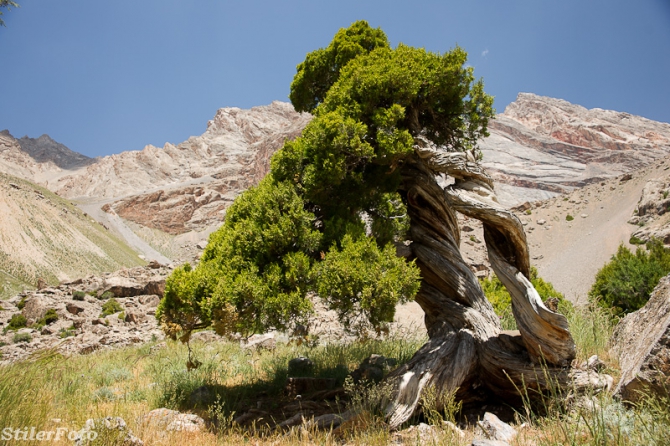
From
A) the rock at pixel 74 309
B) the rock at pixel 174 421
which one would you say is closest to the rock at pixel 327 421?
the rock at pixel 174 421

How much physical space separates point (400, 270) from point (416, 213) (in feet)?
6.72

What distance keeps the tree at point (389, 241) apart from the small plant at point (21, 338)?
1471 cm

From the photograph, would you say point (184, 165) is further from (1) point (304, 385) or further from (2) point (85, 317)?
(1) point (304, 385)

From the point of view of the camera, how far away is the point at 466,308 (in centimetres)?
580

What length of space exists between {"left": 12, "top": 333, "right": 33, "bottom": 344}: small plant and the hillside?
56.6 ft

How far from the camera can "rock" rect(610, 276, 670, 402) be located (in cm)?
379

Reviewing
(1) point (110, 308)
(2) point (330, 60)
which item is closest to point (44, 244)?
(1) point (110, 308)

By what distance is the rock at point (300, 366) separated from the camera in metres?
7.33

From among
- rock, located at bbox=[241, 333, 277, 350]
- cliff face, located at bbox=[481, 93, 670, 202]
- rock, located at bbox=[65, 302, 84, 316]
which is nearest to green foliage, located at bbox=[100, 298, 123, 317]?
rock, located at bbox=[65, 302, 84, 316]

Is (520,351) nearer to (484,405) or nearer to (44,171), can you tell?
(484,405)

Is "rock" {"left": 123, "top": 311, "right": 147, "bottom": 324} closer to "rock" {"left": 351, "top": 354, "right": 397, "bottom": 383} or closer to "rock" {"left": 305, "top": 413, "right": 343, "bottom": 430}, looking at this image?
"rock" {"left": 351, "top": 354, "right": 397, "bottom": 383}

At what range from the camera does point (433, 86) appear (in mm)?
5828

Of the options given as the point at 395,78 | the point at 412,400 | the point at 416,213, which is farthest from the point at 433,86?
the point at 412,400

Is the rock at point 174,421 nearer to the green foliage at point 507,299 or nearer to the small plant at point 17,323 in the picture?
the green foliage at point 507,299
